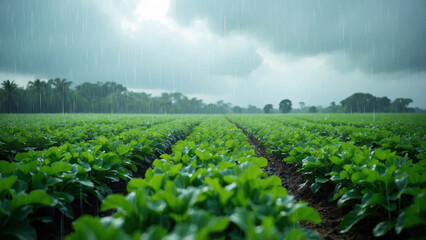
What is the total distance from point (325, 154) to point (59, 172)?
4.32 meters

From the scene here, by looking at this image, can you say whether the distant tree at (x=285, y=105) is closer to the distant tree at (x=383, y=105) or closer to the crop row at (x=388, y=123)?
the distant tree at (x=383, y=105)

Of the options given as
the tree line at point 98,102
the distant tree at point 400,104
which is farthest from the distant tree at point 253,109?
the distant tree at point 400,104

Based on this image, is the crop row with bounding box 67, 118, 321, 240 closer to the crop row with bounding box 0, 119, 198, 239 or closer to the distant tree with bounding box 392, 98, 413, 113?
the crop row with bounding box 0, 119, 198, 239

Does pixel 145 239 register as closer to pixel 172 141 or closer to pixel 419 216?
pixel 419 216

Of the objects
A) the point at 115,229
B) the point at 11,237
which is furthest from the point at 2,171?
the point at 115,229

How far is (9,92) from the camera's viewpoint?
57.9 meters

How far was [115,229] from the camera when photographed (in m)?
1.19

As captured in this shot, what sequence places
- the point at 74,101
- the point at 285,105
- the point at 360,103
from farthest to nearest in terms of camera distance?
the point at 285,105
the point at 360,103
the point at 74,101

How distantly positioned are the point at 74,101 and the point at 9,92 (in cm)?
1544

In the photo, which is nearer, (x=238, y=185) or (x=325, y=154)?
(x=238, y=185)

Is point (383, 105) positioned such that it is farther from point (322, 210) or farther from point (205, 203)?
point (205, 203)

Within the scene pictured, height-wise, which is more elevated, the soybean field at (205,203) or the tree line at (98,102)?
the tree line at (98,102)

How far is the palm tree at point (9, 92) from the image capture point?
182ft

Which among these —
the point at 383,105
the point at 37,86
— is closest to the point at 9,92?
the point at 37,86
